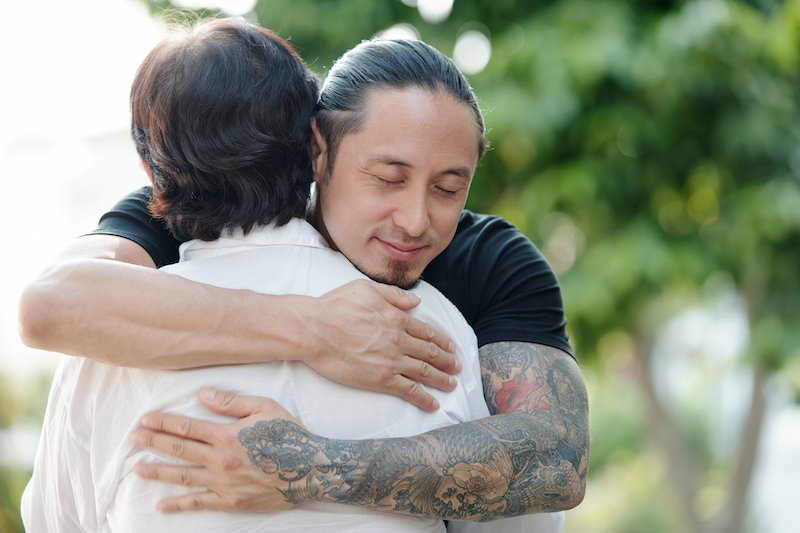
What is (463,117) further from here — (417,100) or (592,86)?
(592,86)

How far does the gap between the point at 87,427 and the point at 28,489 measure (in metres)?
0.36

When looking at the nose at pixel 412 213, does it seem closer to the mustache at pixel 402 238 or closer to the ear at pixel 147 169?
the mustache at pixel 402 238

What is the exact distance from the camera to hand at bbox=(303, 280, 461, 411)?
1.44 metres

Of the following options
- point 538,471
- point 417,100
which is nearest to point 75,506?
point 538,471

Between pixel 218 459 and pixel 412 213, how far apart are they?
727 mm

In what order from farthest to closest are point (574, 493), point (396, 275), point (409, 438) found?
point (396, 275) < point (574, 493) < point (409, 438)

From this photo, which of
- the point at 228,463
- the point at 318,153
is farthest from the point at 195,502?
the point at 318,153

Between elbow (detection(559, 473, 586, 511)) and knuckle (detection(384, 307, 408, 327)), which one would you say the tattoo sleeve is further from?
knuckle (detection(384, 307, 408, 327))

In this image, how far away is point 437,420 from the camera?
1.53m

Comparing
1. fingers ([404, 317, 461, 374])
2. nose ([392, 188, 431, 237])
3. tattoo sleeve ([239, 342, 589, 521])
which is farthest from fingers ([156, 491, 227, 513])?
nose ([392, 188, 431, 237])

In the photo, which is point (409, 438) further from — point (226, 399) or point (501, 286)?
point (501, 286)

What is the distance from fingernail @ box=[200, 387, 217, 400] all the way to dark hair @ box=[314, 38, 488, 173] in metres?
0.67

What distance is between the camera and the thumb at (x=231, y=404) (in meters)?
1.39

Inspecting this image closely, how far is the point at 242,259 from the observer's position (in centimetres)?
152
